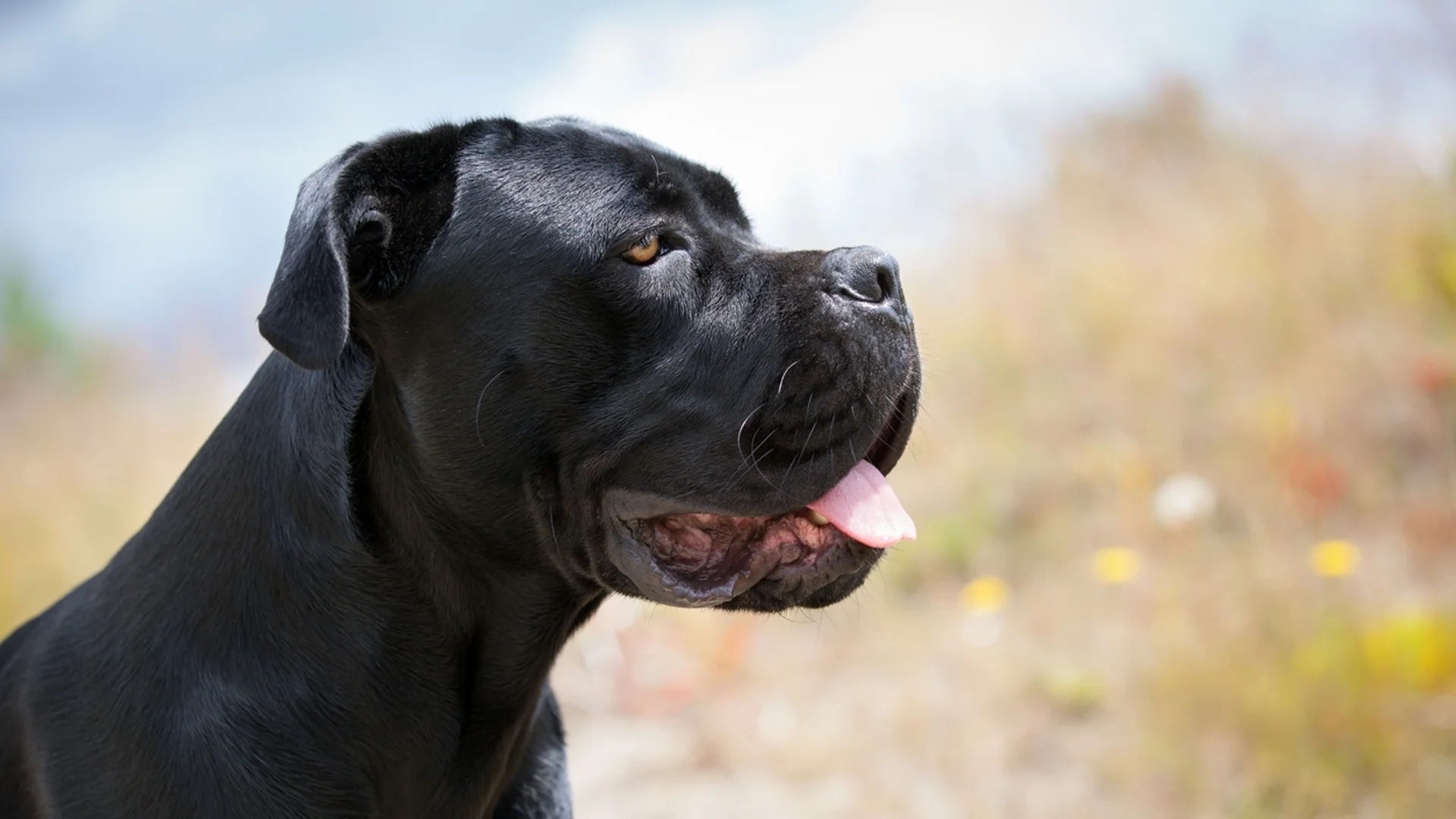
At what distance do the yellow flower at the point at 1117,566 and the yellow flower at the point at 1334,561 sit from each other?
2.18 ft

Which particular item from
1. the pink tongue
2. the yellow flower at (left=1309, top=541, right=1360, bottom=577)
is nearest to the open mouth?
the pink tongue

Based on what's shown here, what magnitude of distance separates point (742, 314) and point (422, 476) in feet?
2.09

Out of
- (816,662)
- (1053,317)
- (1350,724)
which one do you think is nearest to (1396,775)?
(1350,724)

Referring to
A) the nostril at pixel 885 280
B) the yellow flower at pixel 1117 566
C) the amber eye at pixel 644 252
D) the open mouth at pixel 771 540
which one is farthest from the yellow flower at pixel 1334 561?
the amber eye at pixel 644 252

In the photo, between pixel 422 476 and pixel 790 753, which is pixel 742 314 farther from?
pixel 790 753

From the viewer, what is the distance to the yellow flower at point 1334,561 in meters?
4.14

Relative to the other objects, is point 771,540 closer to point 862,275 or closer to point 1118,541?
point 862,275

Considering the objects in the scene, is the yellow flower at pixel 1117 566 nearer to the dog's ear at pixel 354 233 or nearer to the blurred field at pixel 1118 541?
the blurred field at pixel 1118 541

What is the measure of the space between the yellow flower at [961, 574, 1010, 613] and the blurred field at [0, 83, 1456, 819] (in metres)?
0.02

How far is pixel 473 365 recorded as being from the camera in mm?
2072

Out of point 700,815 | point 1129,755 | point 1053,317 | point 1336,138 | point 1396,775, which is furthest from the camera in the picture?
Result: point 1053,317

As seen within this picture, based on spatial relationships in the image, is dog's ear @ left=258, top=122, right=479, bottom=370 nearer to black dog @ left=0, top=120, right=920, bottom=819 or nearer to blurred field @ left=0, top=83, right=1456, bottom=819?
black dog @ left=0, top=120, right=920, bottom=819

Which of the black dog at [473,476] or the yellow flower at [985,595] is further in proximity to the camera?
the yellow flower at [985,595]

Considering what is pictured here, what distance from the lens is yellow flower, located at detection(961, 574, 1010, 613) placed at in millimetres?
5027
